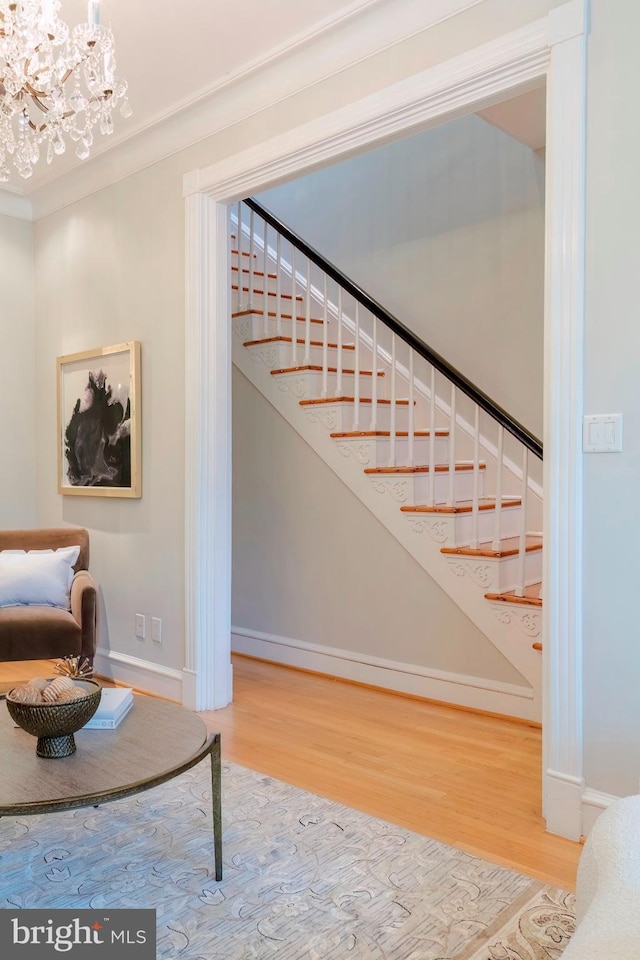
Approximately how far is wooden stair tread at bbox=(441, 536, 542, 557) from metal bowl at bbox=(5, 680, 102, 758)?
2114mm

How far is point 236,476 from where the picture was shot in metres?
4.78

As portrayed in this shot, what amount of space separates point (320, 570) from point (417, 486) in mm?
796

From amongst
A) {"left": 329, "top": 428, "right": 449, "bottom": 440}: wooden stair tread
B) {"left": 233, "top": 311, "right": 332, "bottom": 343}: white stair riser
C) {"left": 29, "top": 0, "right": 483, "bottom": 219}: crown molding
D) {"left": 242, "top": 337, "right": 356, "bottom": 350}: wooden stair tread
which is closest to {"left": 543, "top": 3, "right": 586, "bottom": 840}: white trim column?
{"left": 29, "top": 0, "right": 483, "bottom": 219}: crown molding

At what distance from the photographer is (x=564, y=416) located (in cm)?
233

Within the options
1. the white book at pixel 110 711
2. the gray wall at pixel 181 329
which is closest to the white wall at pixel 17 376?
the gray wall at pixel 181 329

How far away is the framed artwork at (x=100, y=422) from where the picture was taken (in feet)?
13.1

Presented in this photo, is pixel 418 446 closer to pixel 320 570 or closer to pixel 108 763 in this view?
pixel 320 570

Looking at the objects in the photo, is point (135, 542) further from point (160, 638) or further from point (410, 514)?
point (410, 514)

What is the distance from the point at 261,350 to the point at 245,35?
1.83 metres

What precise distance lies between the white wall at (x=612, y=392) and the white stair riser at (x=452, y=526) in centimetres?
143

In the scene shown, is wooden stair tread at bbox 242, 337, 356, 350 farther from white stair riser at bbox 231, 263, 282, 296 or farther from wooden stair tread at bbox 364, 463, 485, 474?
wooden stair tread at bbox 364, 463, 485, 474

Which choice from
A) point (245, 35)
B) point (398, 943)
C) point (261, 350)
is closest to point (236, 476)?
point (261, 350)

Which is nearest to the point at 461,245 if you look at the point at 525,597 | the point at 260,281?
the point at 260,281

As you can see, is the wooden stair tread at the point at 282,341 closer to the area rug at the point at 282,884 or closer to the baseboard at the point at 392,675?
the baseboard at the point at 392,675
